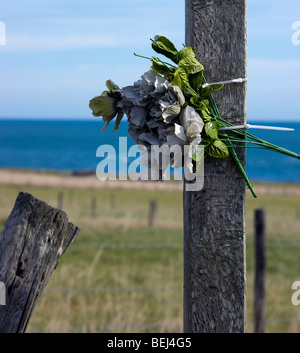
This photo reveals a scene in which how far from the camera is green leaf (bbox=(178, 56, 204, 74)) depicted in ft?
6.44

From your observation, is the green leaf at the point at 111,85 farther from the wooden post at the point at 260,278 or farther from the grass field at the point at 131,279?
the wooden post at the point at 260,278

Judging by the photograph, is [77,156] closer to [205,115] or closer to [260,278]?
[260,278]

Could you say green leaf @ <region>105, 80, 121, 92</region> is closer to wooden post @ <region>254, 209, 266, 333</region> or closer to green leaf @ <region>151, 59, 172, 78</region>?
green leaf @ <region>151, 59, 172, 78</region>

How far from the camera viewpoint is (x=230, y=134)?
6.74ft

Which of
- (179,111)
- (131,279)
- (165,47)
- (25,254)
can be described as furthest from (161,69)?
(131,279)

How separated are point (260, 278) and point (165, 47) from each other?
3931mm

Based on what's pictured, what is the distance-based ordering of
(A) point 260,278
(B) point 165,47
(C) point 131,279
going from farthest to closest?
(C) point 131,279
(A) point 260,278
(B) point 165,47

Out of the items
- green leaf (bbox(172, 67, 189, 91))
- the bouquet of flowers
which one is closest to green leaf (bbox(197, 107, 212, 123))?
the bouquet of flowers

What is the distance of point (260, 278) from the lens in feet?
17.9

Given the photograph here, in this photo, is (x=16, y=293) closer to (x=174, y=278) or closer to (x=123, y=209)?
(x=174, y=278)

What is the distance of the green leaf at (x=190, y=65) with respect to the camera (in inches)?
77.3

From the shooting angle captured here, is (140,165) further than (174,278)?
No
